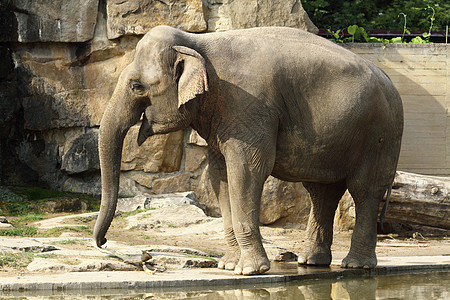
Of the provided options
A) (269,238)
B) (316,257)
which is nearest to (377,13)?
(269,238)

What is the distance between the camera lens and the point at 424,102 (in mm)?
14188

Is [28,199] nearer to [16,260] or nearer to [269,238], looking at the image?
[269,238]

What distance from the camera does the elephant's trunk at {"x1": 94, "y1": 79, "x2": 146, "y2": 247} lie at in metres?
7.51

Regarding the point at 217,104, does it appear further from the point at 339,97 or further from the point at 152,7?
the point at 152,7

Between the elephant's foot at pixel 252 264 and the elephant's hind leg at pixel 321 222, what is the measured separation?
1119 millimetres

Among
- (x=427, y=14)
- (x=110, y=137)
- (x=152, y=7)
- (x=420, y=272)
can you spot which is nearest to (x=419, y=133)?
(x=427, y=14)

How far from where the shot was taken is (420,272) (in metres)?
8.37

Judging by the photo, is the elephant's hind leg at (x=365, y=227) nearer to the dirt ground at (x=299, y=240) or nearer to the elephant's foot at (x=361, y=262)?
the elephant's foot at (x=361, y=262)

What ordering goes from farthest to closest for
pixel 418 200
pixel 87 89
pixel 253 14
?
pixel 87 89, pixel 253 14, pixel 418 200

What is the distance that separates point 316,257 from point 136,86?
99.0 inches

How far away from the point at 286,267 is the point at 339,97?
1.75 meters

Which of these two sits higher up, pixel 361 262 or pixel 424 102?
pixel 361 262

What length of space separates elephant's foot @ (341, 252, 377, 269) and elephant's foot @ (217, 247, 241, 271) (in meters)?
1.10

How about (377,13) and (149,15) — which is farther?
(377,13)
